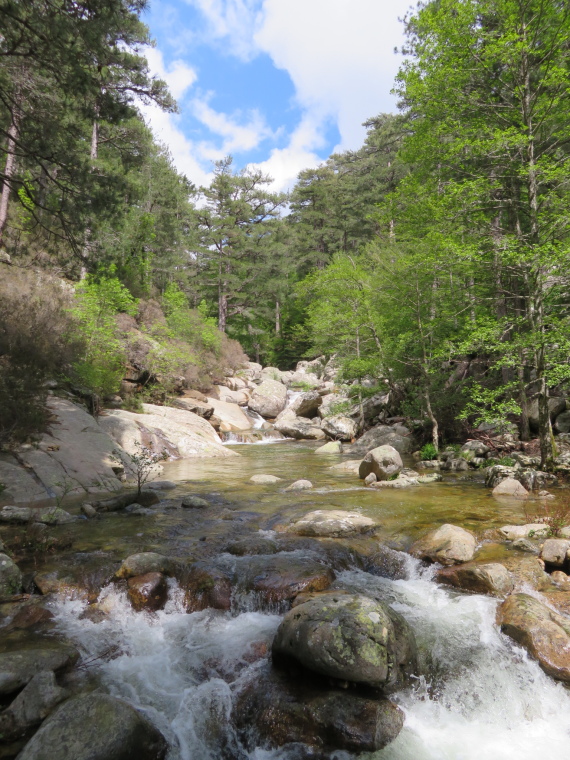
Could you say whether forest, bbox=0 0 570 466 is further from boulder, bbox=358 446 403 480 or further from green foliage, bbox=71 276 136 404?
boulder, bbox=358 446 403 480

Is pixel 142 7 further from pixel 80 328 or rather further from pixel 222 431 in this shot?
pixel 222 431

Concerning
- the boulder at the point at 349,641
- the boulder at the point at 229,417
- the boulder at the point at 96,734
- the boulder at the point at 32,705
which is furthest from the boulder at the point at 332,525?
the boulder at the point at 229,417

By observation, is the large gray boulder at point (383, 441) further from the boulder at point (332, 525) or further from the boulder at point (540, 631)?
the boulder at point (540, 631)

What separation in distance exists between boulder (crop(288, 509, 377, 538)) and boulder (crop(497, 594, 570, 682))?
243 centimetres

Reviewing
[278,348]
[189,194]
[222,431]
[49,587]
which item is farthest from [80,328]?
[278,348]

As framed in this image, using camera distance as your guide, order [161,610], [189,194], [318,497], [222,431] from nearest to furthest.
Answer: [161,610] < [318,497] < [222,431] < [189,194]

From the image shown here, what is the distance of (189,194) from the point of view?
32.8 m

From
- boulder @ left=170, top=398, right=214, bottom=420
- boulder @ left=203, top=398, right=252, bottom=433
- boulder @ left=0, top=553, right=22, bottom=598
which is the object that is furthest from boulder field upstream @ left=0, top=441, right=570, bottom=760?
boulder @ left=203, top=398, right=252, bottom=433

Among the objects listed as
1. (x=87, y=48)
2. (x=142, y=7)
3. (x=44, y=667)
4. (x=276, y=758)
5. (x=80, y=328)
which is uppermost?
(x=142, y=7)

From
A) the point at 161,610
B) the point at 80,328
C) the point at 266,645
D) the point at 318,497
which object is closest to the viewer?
the point at 266,645

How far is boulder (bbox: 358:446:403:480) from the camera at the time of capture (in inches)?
396

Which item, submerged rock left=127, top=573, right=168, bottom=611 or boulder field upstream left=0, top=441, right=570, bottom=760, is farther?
submerged rock left=127, top=573, right=168, bottom=611

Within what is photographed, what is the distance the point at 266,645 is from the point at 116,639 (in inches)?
54.0

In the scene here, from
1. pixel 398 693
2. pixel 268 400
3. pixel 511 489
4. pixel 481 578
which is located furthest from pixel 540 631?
pixel 268 400
